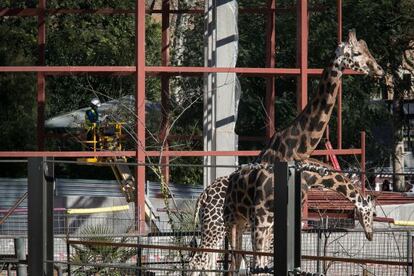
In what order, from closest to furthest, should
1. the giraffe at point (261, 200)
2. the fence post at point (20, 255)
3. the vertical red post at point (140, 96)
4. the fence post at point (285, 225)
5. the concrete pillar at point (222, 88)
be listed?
the fence post at point (285, 225), the fence post at point (20, 255), the giraffe at point (261, 200), the vertical red post at point (140, 96), the concrete pillar at point (222, 88)

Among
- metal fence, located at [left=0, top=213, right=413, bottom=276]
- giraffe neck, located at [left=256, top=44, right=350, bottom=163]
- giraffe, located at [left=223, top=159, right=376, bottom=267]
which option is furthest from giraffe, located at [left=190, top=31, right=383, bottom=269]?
metal fence, located at [left=0, top=213, right=413, bottom=276]

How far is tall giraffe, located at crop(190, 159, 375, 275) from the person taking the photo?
40.0 ft

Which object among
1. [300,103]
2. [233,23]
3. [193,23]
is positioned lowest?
[300,103]

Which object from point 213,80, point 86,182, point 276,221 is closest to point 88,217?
point 213,80

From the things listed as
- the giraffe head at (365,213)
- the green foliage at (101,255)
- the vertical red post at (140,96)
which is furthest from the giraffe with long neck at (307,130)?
the vertical red post at (140,96)

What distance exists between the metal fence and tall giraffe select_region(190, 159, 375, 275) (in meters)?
0.17

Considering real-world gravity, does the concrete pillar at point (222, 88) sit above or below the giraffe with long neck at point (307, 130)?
above

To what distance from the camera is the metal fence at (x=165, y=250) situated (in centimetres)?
1245

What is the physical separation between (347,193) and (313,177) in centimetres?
61

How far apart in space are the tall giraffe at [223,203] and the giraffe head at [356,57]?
1.60 m

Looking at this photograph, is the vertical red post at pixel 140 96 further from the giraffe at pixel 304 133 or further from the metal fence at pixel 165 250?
the giraffe at pixel 304 133

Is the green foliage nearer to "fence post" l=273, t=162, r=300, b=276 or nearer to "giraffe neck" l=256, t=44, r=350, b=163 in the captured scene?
"giraffe neck" l=256, t=44, r=350, b=163

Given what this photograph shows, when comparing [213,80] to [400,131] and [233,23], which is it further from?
[400,131]

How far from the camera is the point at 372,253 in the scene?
15.1 m
